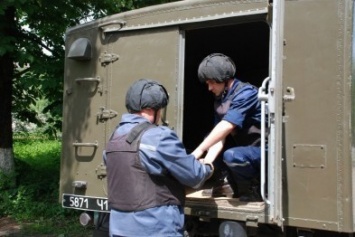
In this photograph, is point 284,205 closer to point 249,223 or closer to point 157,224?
point 249,223

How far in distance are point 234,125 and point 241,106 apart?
18 centimetres

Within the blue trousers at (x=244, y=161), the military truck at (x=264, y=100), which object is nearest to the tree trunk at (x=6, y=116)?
the military truck at (x=264, y=100)

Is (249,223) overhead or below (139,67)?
below

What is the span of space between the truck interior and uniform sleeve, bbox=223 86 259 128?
1.63m

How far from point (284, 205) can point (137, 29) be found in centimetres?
215

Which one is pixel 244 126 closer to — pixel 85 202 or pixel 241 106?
pixel 241 106

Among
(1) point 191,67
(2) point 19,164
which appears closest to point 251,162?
(1) point 191,67

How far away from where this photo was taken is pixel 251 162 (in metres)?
4.32

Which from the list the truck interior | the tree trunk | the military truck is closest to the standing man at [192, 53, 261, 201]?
the military truck

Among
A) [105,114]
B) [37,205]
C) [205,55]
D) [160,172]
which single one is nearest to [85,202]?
[105,114]

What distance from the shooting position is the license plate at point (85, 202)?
5.09 metres

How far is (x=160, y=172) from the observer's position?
3412mm

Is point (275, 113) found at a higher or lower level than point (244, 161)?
higher

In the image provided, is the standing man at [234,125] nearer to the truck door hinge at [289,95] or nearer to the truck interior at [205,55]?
the truck door hinge at [289,95]
